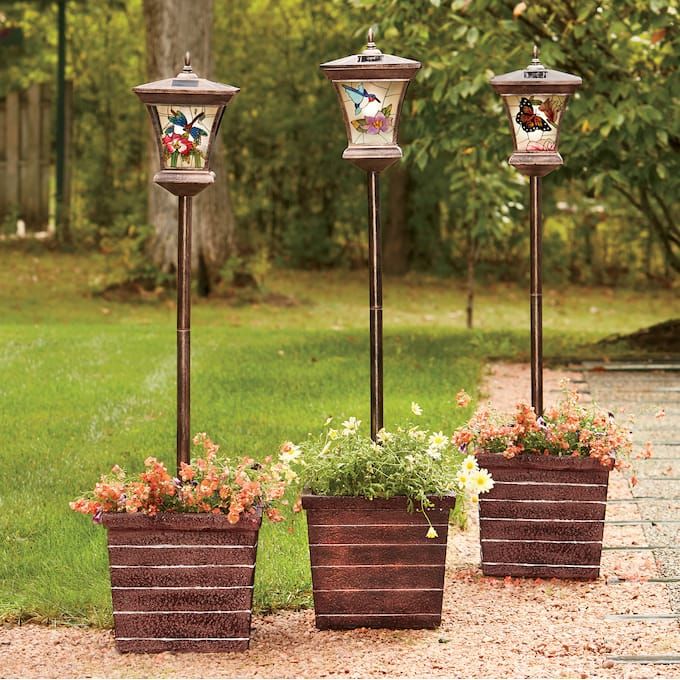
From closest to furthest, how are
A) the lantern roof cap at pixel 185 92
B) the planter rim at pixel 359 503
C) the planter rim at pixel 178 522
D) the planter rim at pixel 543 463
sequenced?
the planter rim at pixel 178 522, the planter rim at pixel 359 503, the lantern roof cap at pixel 185 92, the planter rim at pixel 543 463

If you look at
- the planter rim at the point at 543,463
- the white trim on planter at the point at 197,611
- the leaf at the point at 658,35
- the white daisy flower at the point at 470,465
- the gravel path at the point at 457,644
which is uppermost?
the leaf at the point at 658,35

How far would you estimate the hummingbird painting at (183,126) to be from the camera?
4.77 meters

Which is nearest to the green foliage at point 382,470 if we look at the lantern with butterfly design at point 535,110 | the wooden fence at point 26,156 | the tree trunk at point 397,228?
the lantern with butterfly design at point 535,110

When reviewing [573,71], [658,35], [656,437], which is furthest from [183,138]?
[573,71]

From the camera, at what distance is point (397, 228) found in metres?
17.4

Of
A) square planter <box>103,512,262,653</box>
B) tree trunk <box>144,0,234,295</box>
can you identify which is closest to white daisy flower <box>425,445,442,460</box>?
square planter <box>103,512,262,653</box>

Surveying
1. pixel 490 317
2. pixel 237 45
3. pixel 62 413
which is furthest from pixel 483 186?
pixel 237 45

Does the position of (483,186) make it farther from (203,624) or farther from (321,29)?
(203,624)

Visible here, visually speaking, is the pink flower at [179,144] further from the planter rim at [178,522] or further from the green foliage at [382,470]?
the planter rim at [178,522]

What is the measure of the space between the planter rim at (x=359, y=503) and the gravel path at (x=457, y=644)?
1.35 feet

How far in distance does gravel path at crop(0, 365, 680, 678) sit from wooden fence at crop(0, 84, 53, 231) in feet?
45.6

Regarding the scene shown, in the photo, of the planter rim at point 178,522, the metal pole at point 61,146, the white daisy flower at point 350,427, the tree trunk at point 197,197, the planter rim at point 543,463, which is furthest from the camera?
the metal pole at point 61,146

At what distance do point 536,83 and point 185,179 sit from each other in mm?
1535

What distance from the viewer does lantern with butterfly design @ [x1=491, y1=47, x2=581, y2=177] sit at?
5516 millimetres
